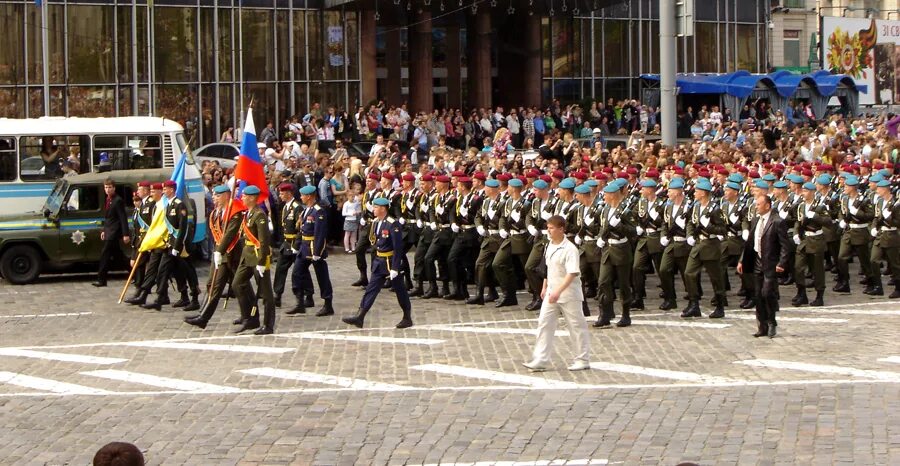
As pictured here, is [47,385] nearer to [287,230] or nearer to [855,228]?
[287,230]

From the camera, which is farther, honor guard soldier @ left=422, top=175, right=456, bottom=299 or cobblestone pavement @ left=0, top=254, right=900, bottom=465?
honor guard soldier @ left=422, top=175, right=456, bottom=299

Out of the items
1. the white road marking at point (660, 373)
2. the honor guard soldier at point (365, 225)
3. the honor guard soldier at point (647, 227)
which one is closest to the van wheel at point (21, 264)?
the honor guard soldier at point (365, 225)

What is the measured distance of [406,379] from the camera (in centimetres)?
1482

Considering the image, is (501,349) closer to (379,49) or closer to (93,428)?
(93,428)

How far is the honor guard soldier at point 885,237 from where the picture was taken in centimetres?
2058

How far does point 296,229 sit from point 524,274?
355cm

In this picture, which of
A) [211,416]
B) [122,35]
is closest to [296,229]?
[211,416]

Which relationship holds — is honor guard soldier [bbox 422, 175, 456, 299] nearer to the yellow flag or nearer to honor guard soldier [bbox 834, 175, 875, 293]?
the yellow flag

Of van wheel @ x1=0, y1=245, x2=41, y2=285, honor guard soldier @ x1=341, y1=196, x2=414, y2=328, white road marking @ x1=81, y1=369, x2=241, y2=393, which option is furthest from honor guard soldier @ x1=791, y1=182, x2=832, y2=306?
van wheel @ x1=0, y1=245, x2=41, y2=285

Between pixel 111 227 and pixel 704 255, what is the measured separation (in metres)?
9.20

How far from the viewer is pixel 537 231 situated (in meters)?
19.9

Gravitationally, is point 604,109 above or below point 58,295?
above

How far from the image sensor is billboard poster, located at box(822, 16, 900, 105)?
67750 mm

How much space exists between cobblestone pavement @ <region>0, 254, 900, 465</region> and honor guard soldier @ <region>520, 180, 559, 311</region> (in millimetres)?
459
